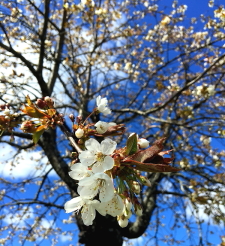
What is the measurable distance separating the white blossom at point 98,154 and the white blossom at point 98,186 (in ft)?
0.10

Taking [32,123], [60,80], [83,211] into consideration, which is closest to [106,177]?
[83,211]

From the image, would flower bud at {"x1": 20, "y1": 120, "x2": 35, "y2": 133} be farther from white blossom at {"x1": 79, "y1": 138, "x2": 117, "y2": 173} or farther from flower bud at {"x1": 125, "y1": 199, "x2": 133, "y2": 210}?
flower bud at {"x1": 125, "y1": 199, "x2": 133, "y2": 210}

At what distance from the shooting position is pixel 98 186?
74 cm

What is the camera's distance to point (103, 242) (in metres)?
2.95

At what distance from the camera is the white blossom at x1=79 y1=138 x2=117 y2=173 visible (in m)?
0.73

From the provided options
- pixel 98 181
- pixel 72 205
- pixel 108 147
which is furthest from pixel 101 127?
pixel 72 205

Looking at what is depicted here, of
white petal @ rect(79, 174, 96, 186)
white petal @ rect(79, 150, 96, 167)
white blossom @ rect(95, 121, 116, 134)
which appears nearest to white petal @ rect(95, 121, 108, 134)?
white blossom @ rect(95, 121, 116, 134)

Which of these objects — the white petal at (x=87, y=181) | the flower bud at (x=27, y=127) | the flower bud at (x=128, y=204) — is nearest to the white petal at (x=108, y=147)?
the white petal at (x=87, y=181)

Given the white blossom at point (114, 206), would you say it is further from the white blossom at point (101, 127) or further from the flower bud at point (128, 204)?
the white blossom at point (101, 127)

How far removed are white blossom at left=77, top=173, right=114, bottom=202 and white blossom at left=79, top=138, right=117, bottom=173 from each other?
1.2 inches

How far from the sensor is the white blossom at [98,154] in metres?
0.73

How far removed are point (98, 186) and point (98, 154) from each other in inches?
4.4

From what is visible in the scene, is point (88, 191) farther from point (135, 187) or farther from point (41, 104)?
point (41, 104)

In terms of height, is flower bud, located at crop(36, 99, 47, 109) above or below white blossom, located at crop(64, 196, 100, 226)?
above
